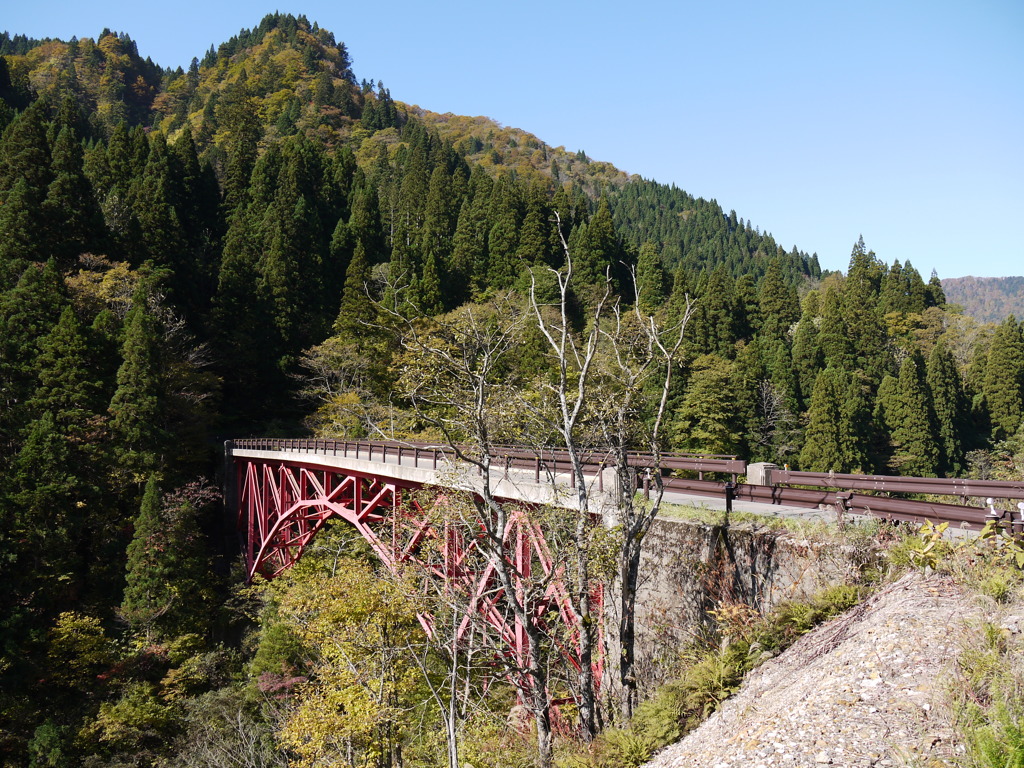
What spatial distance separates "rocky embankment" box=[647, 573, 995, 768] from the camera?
434 centimetres

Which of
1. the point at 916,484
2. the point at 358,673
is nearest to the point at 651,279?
the point at 358,673

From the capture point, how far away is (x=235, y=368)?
1544 inches

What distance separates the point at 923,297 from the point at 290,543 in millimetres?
66620

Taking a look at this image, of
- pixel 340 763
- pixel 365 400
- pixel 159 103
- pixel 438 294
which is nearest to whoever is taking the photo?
pixel 340 763

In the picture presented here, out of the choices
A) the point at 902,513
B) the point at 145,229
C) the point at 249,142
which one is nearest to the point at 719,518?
the point at 902,513

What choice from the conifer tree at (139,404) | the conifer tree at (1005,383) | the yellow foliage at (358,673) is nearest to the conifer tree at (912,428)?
the conifer tree at (1005,383)

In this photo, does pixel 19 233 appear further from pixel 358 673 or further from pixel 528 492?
pixel 528 492

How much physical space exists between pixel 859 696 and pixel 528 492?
5.98 meters

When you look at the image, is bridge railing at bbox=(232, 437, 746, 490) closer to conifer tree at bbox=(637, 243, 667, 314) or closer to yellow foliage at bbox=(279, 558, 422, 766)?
yellow foliage at bbox=(279, 558, 422, 766)

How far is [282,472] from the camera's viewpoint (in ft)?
76.2

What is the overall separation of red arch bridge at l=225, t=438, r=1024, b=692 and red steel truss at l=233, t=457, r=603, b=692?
0.05 m

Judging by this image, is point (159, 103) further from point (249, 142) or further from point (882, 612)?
point (882, 612)

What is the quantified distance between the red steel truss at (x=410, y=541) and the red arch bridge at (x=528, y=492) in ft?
0.15

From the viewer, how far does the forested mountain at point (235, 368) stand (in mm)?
18812
